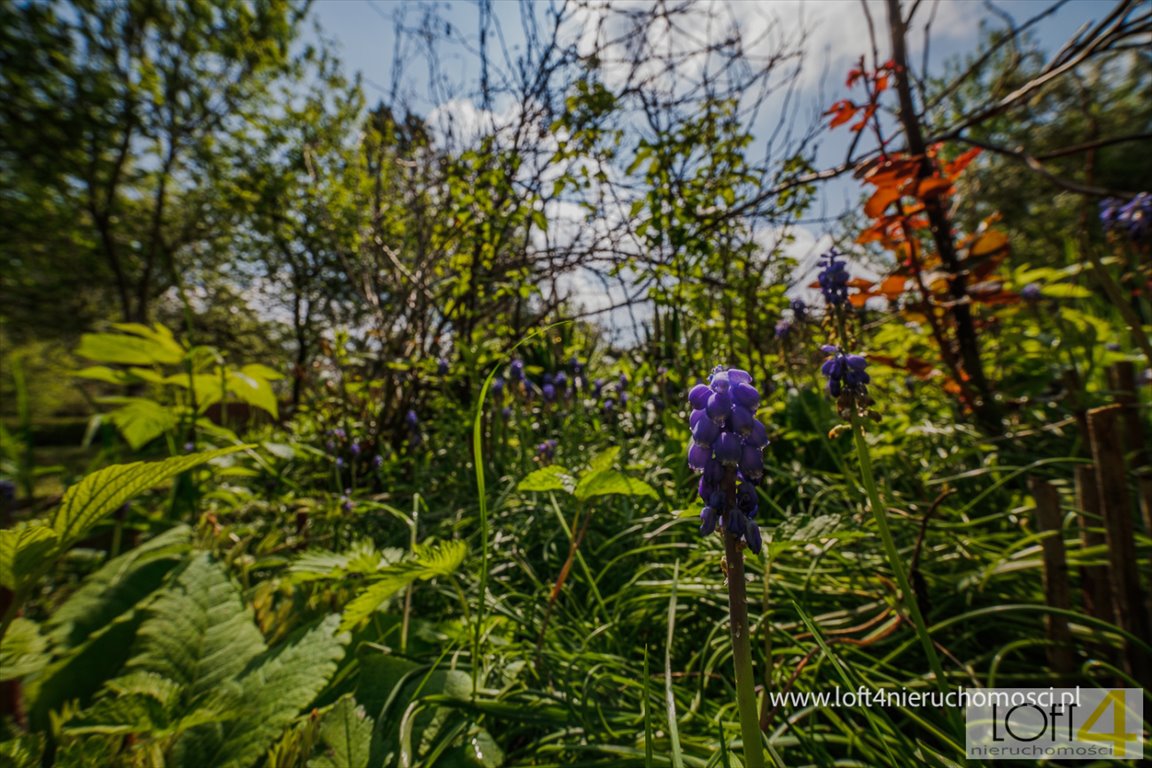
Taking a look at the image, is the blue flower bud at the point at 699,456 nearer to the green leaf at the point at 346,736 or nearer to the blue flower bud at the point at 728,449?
the blue flower bud at the point at 728,449

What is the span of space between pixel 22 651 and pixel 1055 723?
63.0 inches

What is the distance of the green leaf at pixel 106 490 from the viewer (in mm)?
567

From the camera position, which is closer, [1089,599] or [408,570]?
[408,570]

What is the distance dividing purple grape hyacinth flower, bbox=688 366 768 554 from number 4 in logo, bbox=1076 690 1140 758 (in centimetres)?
64

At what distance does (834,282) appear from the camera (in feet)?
3.55

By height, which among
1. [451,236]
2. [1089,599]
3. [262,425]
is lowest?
[1089,599]

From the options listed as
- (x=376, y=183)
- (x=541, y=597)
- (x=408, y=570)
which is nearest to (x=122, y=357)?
(x=408, y=570)

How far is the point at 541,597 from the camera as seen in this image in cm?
124

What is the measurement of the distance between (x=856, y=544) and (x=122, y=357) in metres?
1.89

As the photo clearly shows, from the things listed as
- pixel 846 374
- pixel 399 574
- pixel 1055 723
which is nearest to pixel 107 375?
pixel 399 574

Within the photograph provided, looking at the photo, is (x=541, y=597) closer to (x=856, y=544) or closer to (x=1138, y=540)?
(x=856, y=544)

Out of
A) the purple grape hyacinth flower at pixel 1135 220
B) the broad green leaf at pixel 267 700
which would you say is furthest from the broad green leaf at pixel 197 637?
the purple grape hyacinth flower at pixel 1135 220

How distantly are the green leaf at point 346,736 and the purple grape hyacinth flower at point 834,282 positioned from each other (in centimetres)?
109

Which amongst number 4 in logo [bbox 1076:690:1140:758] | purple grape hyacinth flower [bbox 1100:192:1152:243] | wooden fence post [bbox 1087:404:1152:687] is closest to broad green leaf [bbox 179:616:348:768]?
number 4 in logo [bbox 1076:690:1140:758]
